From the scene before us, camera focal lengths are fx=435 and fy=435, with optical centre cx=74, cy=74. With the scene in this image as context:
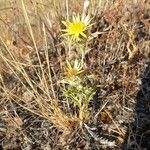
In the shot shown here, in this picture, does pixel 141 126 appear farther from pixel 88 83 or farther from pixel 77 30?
pixel 77 30

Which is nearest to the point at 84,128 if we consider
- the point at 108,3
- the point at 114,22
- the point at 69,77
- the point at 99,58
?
the point at 69,77

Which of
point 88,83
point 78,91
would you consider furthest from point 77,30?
point 88,83

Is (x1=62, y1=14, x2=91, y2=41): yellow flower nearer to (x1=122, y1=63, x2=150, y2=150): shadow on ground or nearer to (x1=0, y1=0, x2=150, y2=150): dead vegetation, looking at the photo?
(x1=0, y1=0, x2=150, y2=150): dead vegetation

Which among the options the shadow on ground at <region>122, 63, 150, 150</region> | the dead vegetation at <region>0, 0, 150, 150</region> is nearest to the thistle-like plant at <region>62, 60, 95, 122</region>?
the dead vegetation at <region>0, 0, 150, 150</region>

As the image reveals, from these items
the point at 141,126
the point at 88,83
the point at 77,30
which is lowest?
the point at 141,126

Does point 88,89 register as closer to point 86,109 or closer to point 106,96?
point 86,109

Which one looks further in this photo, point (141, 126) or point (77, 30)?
point (141, 126)

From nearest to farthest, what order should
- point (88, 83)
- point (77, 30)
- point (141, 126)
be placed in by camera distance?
point (77, 30)
point (141, 126)
point (88, 83)

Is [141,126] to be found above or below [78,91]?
below
